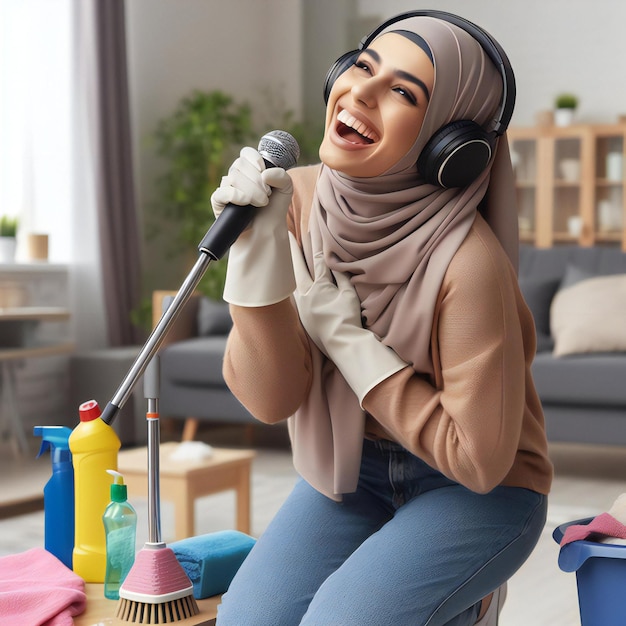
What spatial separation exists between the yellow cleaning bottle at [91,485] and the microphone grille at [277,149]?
50 centimetres

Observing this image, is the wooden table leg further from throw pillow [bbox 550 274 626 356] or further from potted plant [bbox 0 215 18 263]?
potted plant [bbox 0 215 18 263]

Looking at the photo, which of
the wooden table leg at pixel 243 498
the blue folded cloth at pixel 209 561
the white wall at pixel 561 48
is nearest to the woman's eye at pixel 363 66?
the blue folded cloth at pixel 209 561

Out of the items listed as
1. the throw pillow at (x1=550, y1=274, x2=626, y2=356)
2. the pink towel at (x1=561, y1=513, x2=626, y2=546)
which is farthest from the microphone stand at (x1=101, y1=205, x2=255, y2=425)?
the throw pillow at (x1=550, y1=274, x2=626, y2=356)

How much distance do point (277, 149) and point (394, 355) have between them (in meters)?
0.29

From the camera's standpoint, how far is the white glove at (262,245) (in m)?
1.15

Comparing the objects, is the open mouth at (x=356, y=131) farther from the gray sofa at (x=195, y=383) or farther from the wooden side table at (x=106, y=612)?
the gray sofa at (x=195, y=383)

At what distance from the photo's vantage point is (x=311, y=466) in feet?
4.34

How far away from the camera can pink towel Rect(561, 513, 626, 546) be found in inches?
50.6

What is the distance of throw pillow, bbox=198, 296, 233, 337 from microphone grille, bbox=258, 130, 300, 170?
11.6ft

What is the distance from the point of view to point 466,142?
1.20 metres

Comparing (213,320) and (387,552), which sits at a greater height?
(387,552)

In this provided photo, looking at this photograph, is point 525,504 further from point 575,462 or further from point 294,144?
point 575,462

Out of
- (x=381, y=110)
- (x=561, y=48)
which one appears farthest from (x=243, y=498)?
(x=561, y=48)

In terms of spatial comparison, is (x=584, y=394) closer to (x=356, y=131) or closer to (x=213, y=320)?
(x=213, y=320)
